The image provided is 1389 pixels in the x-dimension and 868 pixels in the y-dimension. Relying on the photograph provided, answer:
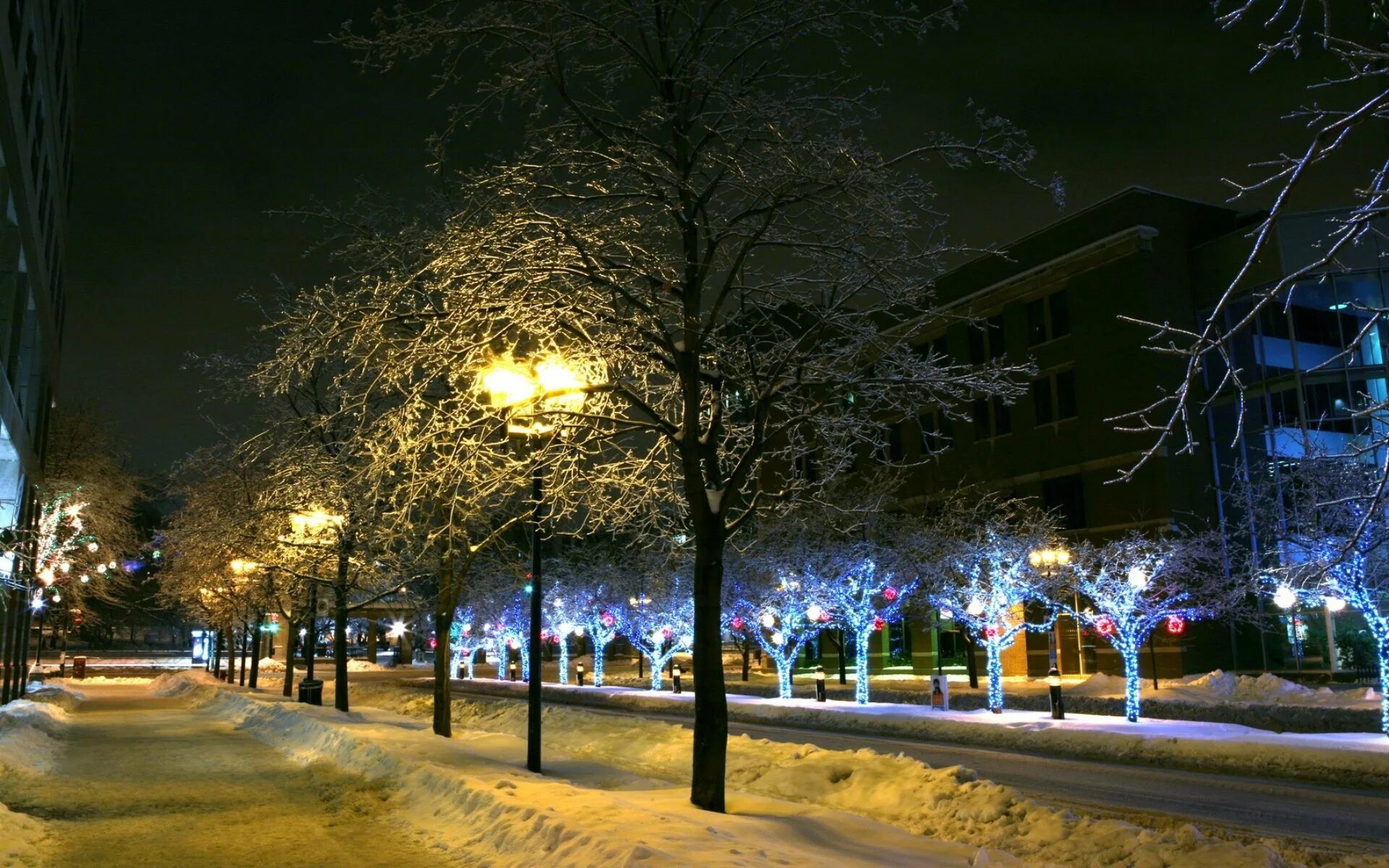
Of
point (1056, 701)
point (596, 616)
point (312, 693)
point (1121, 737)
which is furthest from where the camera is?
point (596, 616)

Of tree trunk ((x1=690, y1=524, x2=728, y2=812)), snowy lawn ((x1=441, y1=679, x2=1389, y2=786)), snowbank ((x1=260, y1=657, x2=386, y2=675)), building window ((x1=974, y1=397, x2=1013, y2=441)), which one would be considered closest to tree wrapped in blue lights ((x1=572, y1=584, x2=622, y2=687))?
snowy lawn ((x1=441, y1=679, x2=1389, y2=786))

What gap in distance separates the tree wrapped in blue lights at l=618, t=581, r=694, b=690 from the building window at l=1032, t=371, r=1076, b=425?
1744cm

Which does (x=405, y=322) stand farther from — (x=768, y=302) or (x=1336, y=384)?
(x=1336, y=384)

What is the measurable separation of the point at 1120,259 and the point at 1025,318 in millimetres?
5987

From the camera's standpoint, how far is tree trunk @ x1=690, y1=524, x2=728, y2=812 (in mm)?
11195

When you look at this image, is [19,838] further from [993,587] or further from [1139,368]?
[1139,368]

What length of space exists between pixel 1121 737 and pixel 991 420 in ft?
97.8

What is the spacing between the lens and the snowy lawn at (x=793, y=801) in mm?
9125

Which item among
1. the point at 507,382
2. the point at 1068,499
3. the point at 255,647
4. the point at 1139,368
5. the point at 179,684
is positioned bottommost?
the point at 179,684

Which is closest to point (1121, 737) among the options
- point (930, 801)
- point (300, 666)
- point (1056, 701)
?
point (1056, 701)

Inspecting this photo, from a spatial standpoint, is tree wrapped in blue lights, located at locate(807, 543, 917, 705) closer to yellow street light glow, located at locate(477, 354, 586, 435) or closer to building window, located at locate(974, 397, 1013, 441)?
building window, located at locate(974, 397, 1013, 441)

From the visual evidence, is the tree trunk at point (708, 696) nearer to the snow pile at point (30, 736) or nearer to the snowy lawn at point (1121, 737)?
the snow pile at point (30, 736)

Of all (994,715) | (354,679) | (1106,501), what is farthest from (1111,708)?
(354,679)

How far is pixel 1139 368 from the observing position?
42531mm
